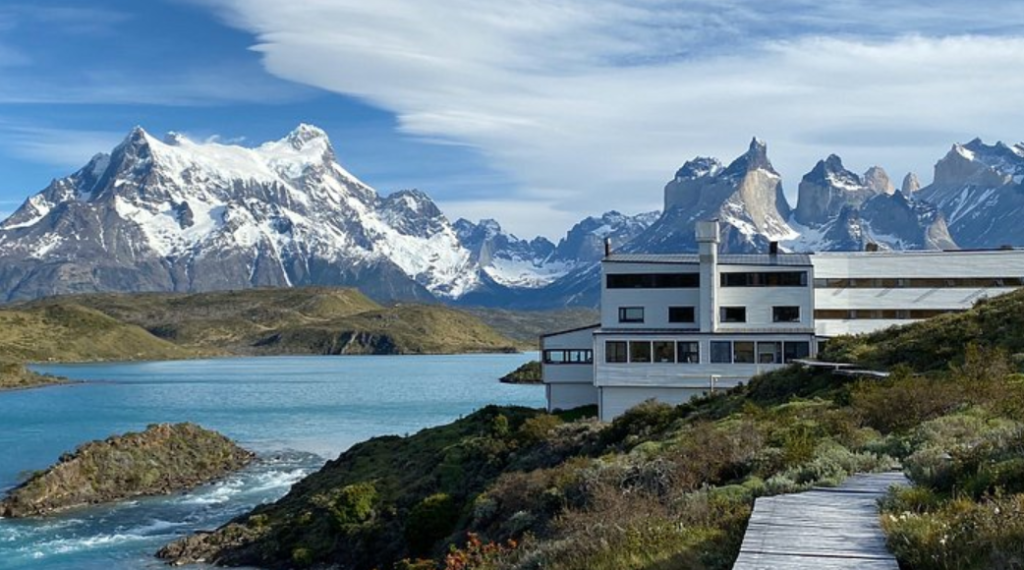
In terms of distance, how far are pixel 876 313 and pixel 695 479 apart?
43227 mm

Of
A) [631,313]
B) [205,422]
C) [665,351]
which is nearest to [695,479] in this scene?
[665,351]

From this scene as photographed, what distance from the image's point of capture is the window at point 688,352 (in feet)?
166

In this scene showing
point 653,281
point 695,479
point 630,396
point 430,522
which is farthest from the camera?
point 653,281

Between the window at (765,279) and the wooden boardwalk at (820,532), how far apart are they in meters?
41.6

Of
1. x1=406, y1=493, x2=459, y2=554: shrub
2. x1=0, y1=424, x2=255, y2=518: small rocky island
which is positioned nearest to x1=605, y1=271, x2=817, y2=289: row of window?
x1=406, y1=493, x2=459, y2=554: shrub

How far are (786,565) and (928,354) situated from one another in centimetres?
2641

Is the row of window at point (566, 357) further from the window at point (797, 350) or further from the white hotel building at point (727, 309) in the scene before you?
the window at point (797, 350)

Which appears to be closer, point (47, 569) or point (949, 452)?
point (949, 452)

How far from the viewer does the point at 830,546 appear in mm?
9211

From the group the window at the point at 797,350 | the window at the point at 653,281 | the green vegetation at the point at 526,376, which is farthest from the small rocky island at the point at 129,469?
the green vegetation at the point at 526,376

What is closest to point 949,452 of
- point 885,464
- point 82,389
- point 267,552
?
point 885,464

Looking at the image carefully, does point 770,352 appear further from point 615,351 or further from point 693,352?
point 615,351

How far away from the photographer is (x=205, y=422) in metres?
98.2

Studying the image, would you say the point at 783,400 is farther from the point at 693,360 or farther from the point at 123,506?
the point at 123,506
